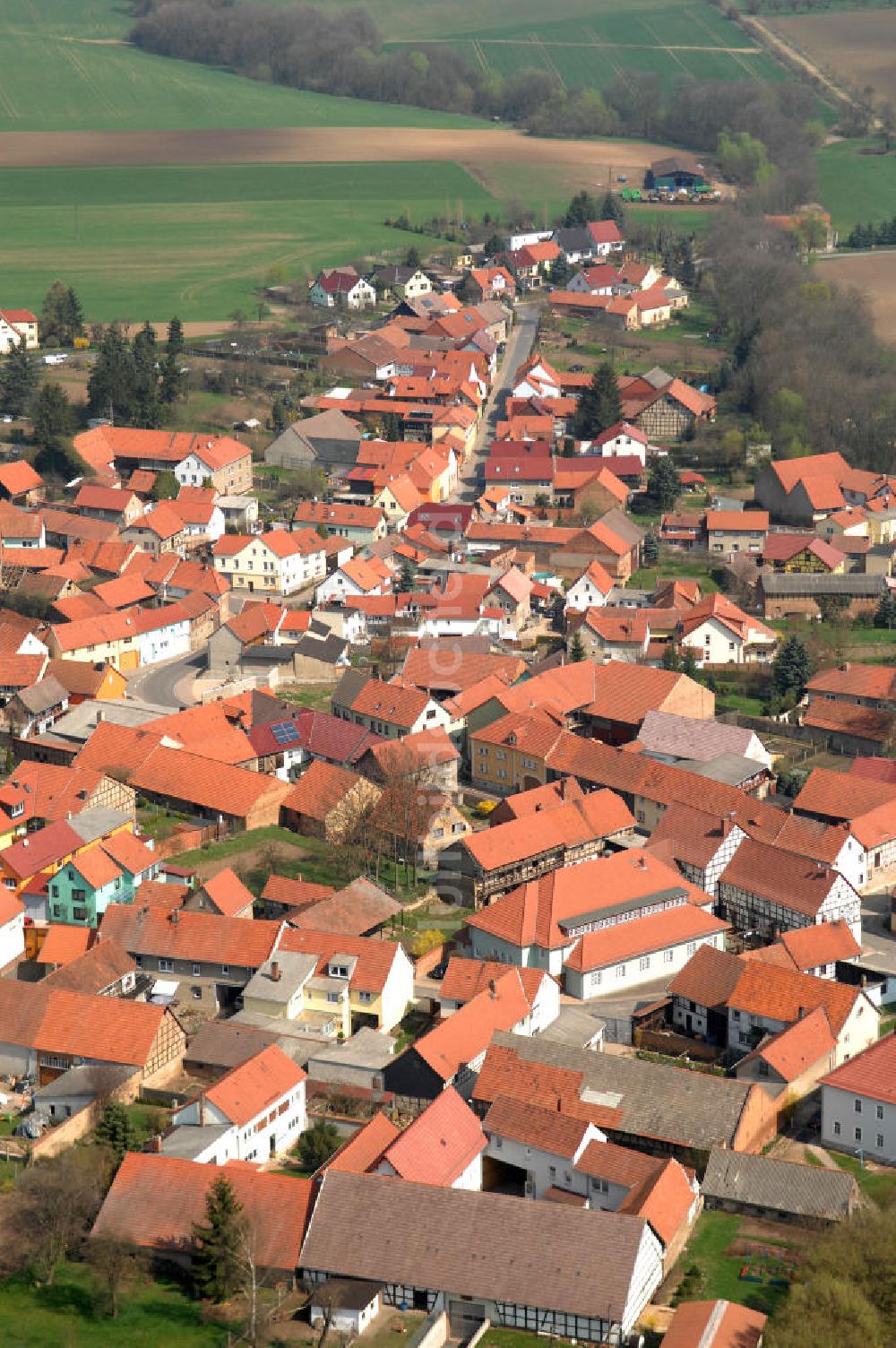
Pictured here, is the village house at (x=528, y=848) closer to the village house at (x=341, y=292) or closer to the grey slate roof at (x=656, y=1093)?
the grey slate roof at (x=656, y=1093)

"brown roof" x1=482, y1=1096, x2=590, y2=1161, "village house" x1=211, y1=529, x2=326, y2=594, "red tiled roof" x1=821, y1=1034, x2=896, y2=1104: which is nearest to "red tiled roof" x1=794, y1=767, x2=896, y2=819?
"red tiled roof" x1=821, y1=1034, x2=896, y2=1104

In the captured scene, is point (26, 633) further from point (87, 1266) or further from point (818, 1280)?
point (818, 1280)

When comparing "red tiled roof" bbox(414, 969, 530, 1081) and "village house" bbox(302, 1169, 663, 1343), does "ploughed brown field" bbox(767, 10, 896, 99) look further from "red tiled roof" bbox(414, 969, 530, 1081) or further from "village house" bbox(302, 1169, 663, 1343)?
"village house" bbox(302, 1169, 663, 1343)

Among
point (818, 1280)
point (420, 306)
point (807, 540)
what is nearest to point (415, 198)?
point (420, 306)

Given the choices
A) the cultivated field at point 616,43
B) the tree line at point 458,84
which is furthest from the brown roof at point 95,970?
the cultivated field at point 616,43

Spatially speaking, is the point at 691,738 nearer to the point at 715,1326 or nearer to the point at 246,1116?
the point at 246,1116

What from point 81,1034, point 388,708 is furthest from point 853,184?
point 81,1034

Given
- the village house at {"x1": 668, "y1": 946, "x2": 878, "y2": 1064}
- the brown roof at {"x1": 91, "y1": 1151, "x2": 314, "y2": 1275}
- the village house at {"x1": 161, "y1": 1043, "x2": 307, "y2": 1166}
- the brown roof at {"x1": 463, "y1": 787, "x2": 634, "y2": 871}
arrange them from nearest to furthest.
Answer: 1. the brown roof at {"x1": 91, "y1": 1151, "x2": 314, "y2": 1275}
2. the village house at {"x1": 161, "y1": 1043, "x2": 307, "y2": 1166}
3. the village house at {"x1": 668, "y1": 946, "x2": 878, "y2": 1064}
4. the brown roof at {"x1": 463, "y1": 787, "x2": 634, "y2": 871}
